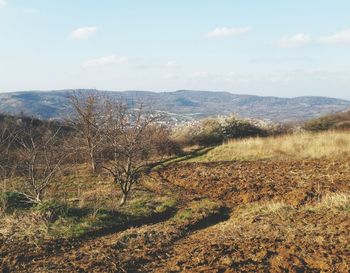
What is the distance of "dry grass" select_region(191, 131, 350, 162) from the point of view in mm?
19719

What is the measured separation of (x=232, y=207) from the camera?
479 inches

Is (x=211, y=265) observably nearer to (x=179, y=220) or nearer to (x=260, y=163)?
(x=179, y=220)

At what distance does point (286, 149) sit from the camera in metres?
21.8

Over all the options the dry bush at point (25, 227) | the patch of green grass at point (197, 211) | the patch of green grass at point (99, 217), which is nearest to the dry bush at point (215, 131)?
the patch of green grass at point (197, 211)

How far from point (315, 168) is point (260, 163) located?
11.3 feet

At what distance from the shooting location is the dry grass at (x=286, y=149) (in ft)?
64.7

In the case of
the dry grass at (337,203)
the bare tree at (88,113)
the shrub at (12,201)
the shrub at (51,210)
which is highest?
the bare tree at (88,113)

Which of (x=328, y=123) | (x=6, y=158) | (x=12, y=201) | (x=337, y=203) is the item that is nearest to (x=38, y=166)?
(x=6, y=158)

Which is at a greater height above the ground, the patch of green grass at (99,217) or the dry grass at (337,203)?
the dry grass at (337,203)

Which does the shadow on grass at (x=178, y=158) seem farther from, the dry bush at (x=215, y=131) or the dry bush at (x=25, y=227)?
the dry bush at (x=25, y=227)

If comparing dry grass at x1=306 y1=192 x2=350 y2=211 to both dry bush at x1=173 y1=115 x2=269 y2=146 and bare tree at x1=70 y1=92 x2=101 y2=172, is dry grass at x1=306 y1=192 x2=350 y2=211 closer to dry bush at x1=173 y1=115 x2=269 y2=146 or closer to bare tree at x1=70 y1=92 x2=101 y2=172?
bare tree at x1=70 y1=92 x2=101 y2=172

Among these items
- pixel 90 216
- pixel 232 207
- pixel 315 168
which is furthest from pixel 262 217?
pixel 315 168

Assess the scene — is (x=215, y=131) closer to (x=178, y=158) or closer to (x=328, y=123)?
(x=178, y=158)

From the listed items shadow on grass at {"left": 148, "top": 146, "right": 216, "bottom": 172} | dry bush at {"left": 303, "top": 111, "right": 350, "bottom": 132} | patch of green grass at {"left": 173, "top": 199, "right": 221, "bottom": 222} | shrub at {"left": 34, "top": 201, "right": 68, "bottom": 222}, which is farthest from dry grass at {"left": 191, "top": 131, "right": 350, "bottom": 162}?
shrub at {"left": 34, "top": 201, "right": 68, "bottom": 222}
